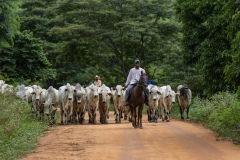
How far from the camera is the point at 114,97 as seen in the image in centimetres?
2308

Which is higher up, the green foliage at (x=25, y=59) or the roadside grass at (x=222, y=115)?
the green foliage at (x=25, y=59)

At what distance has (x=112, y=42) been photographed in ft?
115

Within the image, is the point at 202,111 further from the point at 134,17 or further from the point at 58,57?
the point at 58,57

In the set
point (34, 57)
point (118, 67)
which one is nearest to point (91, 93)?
point (34, 57)

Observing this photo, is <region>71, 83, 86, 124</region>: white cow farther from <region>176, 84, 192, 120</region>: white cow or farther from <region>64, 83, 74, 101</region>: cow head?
<region>176, 84, 192, 120</region>: white cow

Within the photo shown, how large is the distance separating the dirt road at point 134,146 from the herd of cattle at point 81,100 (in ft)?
17.9

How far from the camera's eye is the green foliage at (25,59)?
27.9 metres

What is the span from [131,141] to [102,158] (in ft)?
9.30

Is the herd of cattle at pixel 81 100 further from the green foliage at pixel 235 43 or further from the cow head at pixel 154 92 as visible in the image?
the green foliage at pixel 235 43

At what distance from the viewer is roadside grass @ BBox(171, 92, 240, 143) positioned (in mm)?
14716

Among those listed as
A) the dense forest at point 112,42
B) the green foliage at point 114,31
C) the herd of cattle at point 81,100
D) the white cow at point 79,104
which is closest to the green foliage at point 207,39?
the dense forest at point 112,42

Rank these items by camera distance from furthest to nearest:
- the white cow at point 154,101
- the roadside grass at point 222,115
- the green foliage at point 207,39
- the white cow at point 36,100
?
the white cow at point 154,101 < the white cow at point 36,100 < the green foliage at point 207,39 < the roadside grass at point 222,115

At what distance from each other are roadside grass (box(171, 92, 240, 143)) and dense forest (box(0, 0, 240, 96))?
1847 mm

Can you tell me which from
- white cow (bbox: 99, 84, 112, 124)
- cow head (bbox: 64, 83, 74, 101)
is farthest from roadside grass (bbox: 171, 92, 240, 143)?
cow head (bbox: 64, 83, 74, 101)
